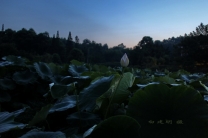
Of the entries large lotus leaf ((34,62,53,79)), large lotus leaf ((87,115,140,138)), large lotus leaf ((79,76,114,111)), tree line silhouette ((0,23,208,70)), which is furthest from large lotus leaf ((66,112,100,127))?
tree line silhouette ((0,23,208,70))

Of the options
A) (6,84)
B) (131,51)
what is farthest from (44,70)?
(131,51)

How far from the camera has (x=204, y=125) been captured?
0.46 metres

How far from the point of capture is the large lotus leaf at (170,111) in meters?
0.46

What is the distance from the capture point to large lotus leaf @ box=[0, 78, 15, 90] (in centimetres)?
211

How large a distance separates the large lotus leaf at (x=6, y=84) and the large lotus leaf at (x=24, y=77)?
3.0 inches

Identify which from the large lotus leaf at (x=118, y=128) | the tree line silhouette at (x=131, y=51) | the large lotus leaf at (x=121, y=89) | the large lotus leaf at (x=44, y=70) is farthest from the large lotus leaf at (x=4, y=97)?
the tree line silhouette at (x=131, y=51)

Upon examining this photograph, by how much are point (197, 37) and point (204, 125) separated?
3222 cm

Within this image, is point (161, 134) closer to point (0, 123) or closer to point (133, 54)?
point (0, 123)

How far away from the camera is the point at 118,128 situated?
0.45 metres

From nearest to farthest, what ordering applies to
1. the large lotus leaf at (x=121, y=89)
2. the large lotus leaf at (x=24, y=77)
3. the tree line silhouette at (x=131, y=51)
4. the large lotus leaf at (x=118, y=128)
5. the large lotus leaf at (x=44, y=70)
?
the large lotus leaf at (x=118, y=128) → the large lotus leaf at (x=121, y=89) → the large lotus leaf at (x=44, y=70) → the large lotus leaf at (x=24, y=77) → the tree line silhouette at (x=131, y=51)

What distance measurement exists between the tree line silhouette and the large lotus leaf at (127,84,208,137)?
23609 millimetres

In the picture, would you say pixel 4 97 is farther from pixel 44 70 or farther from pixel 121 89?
pixel 121 89

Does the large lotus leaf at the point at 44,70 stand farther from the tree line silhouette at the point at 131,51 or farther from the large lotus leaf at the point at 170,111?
the tree line silhouette at the point at 131,51

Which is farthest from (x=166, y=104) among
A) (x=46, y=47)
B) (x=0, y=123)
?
(x=46, y=47)
